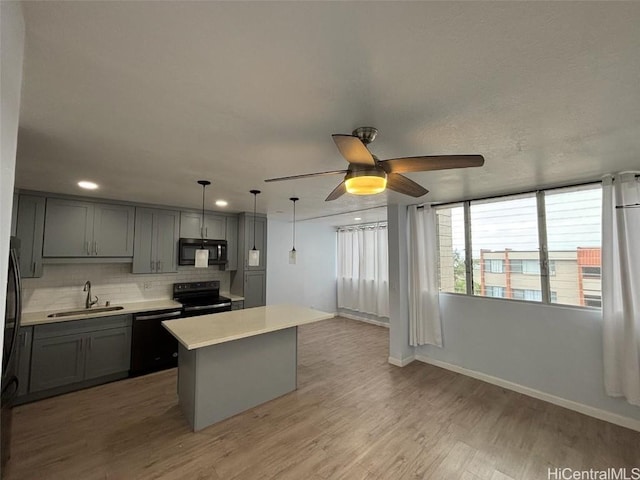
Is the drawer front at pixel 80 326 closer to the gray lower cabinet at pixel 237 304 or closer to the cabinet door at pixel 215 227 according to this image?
the gray lower cabinet at pixel 237 304

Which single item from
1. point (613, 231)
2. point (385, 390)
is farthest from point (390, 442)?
point (613, 231)

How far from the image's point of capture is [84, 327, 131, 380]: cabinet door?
3.27m

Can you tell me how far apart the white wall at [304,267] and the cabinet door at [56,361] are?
3225 mm

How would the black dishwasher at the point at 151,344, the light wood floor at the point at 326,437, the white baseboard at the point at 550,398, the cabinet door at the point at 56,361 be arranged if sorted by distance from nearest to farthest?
the light wood floor at the point at 326,437 < the white baseboard at the point at 550,398 < the cabinet door at the point at 56,361 < the black dishwasher at the point at 151,344

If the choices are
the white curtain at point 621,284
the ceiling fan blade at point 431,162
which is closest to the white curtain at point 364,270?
the white curtain at point 621,284

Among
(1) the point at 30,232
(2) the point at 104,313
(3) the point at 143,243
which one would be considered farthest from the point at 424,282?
(1) the point at 30,232

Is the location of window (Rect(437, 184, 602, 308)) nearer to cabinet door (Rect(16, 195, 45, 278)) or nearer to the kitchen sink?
the kitchen sink

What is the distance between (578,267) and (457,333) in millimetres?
1600

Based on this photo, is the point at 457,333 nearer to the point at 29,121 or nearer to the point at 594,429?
the point at 594,429

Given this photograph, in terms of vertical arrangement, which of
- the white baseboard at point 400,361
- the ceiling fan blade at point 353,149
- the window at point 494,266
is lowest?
the white baseboard at point 400,361

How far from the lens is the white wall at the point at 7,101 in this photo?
746mm

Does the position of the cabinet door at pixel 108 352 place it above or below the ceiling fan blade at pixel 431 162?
below

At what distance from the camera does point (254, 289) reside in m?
4.84

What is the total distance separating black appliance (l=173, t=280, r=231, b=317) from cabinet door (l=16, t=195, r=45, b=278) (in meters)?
1.65
